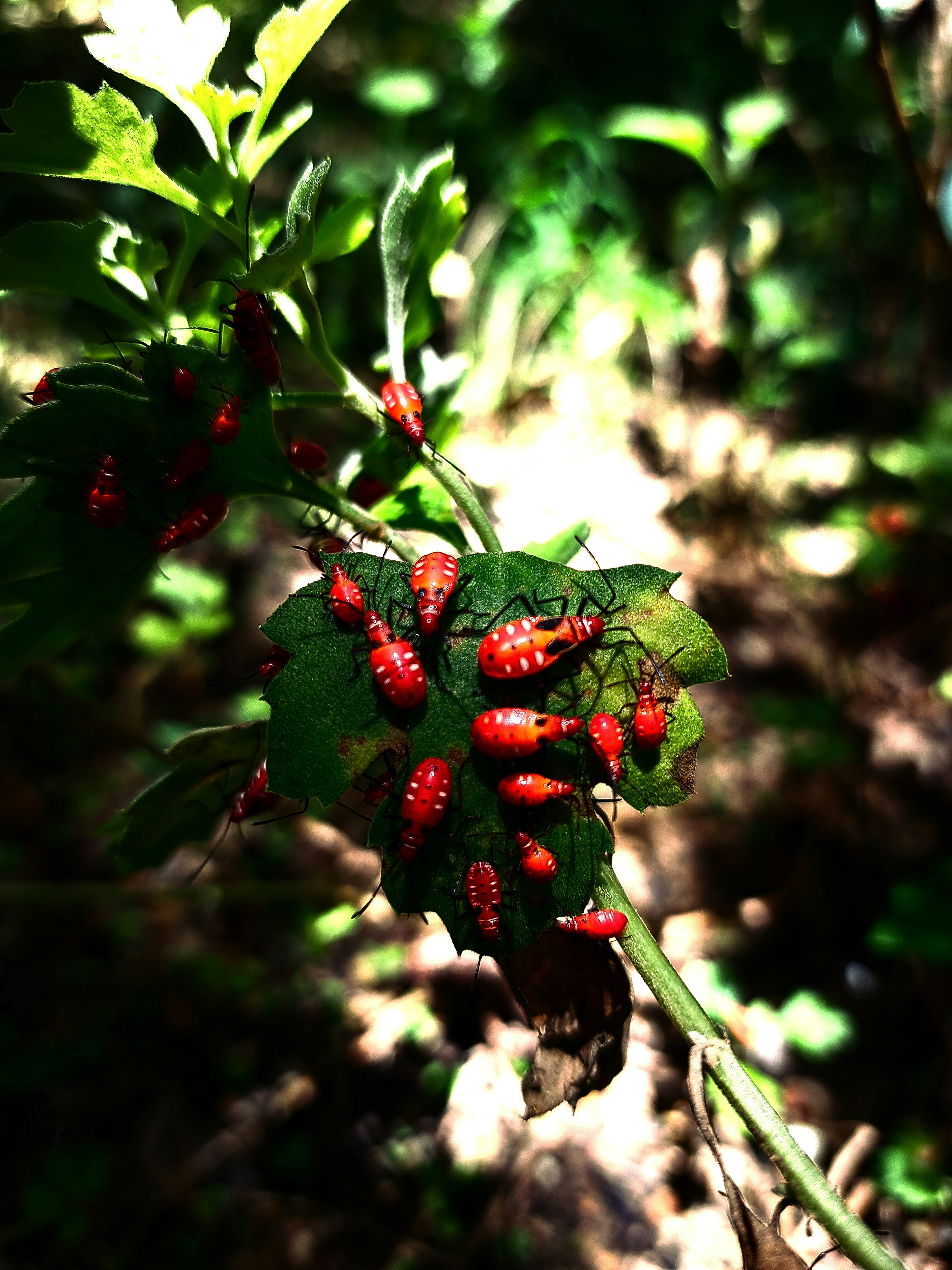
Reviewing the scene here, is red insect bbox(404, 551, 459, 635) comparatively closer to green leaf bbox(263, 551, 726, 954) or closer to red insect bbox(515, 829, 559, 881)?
green leaf bbox(263, 551, 726, 954)

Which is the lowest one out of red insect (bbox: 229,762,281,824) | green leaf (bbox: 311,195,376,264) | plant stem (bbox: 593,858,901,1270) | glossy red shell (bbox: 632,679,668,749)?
plant stem (bbox: 593,858,901,1270)

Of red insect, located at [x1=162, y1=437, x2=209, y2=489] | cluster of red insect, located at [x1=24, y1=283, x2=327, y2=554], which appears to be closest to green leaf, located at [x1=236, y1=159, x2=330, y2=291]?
cluster of red insect, located at [x1=24, y1=283, x2=327, y2=554]

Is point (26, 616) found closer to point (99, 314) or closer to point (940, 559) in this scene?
point (99, 314)

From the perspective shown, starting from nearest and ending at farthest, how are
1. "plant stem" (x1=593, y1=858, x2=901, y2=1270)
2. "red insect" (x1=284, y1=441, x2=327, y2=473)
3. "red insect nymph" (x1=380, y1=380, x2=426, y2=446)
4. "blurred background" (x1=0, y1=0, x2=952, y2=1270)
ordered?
"plant stem" (x1=593, y1=858, x2=901, y2=1270) → "red insect nymph" (x1=380, y1=380, x2=426, y2=446) → "red insect" (x1=284, y1=441, x2=327, y2=473) → "blurred background" (x1=0, y1=0, x2=952, y2=1270)

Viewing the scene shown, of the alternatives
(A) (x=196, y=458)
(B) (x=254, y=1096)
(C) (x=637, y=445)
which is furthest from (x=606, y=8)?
(B) (x=254, y=1096)

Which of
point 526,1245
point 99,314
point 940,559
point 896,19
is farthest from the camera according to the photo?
point 940,559

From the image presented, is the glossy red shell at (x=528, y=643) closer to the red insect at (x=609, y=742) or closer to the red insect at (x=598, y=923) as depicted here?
the red insect at (x=609, y=742)
